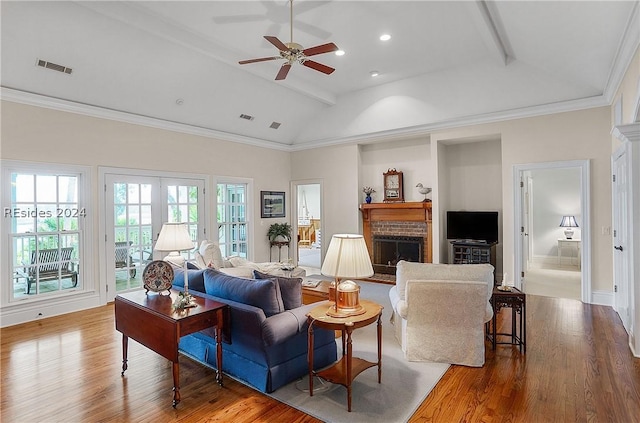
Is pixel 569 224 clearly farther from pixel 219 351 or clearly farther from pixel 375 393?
pixel 219 351

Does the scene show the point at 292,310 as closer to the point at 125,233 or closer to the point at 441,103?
the point at 125,233

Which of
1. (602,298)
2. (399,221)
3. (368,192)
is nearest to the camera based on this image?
(602,298)

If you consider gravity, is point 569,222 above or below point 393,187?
below

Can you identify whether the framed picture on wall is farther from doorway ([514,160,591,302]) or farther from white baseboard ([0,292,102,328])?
doorway ([514,160,591,302])

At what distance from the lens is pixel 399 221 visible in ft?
23.7

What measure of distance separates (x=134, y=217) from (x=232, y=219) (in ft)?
6.80

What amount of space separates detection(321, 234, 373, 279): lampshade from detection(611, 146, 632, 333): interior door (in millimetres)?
2853

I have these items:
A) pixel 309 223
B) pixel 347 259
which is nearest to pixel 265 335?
pixel 347 259

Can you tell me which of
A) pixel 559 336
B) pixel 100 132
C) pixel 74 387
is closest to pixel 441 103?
pixel 559 336

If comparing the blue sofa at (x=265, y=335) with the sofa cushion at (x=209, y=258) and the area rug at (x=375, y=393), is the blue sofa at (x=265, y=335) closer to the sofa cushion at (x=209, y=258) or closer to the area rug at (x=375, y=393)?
the area rug at (x=375, y=393)

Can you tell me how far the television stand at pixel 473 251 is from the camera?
6195 mm

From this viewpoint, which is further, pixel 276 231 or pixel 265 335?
pixel 276 231

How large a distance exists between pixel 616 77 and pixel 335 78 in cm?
406

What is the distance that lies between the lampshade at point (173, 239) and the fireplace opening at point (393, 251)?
491 centimetres
